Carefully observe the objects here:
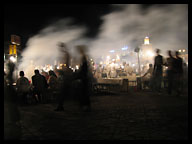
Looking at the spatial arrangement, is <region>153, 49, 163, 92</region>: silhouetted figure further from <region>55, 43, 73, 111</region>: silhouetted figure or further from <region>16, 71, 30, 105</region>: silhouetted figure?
<region>16, 71, 30, 105</region>: silhouetted figure

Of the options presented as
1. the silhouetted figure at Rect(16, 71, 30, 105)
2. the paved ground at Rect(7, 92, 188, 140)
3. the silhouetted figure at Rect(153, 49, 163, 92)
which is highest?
the silhouetted figure at Rect(153, 49, 163, 92)

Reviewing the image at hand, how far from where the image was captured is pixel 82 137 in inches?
122

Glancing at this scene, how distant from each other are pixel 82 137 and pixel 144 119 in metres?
1.82

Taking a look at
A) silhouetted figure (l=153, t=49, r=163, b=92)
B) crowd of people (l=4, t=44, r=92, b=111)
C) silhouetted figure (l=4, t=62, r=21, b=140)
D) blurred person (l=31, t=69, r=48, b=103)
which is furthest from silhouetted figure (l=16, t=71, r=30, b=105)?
silhouetted figure (l=153, t=49, r=163, b=92)

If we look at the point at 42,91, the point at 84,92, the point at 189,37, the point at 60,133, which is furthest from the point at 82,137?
the point at 42,91

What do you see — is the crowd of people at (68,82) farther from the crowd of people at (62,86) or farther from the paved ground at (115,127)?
the paved ground at (115,127)

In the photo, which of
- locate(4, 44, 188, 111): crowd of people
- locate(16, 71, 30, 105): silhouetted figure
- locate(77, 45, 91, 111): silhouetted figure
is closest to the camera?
locate(77, 45, 91, 111): silhouetted figure

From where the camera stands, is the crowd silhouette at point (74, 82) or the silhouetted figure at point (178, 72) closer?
the crowd silhouette at point (74, 82)

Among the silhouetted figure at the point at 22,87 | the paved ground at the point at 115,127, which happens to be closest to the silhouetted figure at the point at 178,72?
the paved ground at the point at 115,127

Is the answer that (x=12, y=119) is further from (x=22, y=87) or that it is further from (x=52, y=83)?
Answer: (x=52, y=83)

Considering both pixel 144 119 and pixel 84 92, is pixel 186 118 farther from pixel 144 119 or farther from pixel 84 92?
pixel 84 92

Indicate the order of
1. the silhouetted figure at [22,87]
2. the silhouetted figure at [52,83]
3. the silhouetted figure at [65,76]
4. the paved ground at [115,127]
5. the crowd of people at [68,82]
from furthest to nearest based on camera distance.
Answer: the silhouetted figure at [52,83] < the silhouetted figure at [22,87] < the crowd of people at [68,82] < the silhouetted figure at [65,76] < the paved ground at [115,127]

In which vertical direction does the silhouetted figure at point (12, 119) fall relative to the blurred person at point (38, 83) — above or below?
below

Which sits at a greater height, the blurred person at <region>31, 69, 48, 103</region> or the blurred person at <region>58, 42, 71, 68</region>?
the blurred person at <region>58, 42, 71, 68</region>
